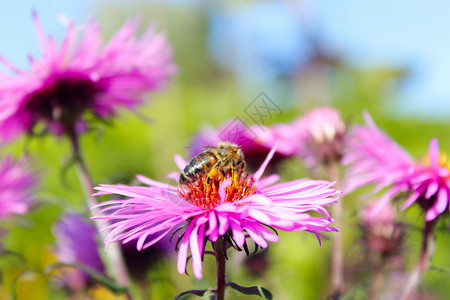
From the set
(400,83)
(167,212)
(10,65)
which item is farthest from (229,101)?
(167,212)

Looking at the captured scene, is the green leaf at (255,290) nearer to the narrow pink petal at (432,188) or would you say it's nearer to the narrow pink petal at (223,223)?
the narrow pink petal at (223,223)

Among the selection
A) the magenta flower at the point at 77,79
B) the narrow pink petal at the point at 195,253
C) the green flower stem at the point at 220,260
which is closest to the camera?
the narrow pink petal at the point at 195,253

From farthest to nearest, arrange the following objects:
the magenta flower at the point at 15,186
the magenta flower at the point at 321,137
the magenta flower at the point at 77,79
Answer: the magenta flower at the point at 321,137
the magenta flower at the point at 15,186
the magenta flower at the point at 77,79

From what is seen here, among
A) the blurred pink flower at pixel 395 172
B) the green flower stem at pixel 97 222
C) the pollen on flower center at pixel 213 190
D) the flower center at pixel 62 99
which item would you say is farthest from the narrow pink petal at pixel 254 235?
the flower center at pixel 62 99

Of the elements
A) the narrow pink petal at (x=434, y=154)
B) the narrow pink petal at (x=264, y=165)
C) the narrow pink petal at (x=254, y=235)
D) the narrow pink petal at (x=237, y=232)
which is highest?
the narrow pink petal at (x=264, y=165)

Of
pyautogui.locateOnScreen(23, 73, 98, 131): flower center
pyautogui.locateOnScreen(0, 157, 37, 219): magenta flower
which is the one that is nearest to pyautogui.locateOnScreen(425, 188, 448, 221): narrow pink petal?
pyautogui.locateOnScreen(23, 73, 98, 131): flower center
